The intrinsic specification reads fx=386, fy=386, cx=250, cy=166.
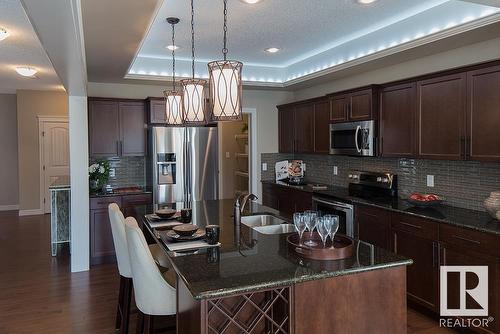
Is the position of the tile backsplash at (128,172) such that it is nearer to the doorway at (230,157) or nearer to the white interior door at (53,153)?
the doorway at (230,157)

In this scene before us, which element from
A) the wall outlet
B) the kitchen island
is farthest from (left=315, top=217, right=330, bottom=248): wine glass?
the wall outlet

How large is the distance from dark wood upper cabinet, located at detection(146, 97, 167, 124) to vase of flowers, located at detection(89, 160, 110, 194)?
0.92 metres

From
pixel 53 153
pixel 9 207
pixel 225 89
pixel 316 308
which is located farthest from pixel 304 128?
pixel 9 207

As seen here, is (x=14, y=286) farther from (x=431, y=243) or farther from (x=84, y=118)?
(x=431, y=243)

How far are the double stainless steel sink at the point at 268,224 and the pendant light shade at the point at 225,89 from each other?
0.99 m

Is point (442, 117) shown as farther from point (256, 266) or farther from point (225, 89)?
point (256, 266)

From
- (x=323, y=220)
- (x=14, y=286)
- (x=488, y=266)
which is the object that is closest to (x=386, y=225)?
(x=488, y=266)

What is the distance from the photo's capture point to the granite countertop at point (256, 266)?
171 cm

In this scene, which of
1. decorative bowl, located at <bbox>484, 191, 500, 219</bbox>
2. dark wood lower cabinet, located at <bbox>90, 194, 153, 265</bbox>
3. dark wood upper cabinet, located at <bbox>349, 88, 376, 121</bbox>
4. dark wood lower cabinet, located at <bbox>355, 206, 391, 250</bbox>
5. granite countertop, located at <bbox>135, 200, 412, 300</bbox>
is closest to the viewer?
granite countertop, located at <bbox>135, 200, 412, 300</bbox>

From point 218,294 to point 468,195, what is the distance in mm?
2946

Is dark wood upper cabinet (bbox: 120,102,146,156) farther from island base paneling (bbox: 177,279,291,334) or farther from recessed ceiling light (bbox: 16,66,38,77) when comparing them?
island base paneling (bbox: 177,279,291,334)

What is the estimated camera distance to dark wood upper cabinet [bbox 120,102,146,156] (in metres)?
5.37

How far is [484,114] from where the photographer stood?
10.2 feet

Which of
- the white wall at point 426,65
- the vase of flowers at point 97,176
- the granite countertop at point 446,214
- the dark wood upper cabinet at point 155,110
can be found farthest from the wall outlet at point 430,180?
the vase of flowers at point 97,176
